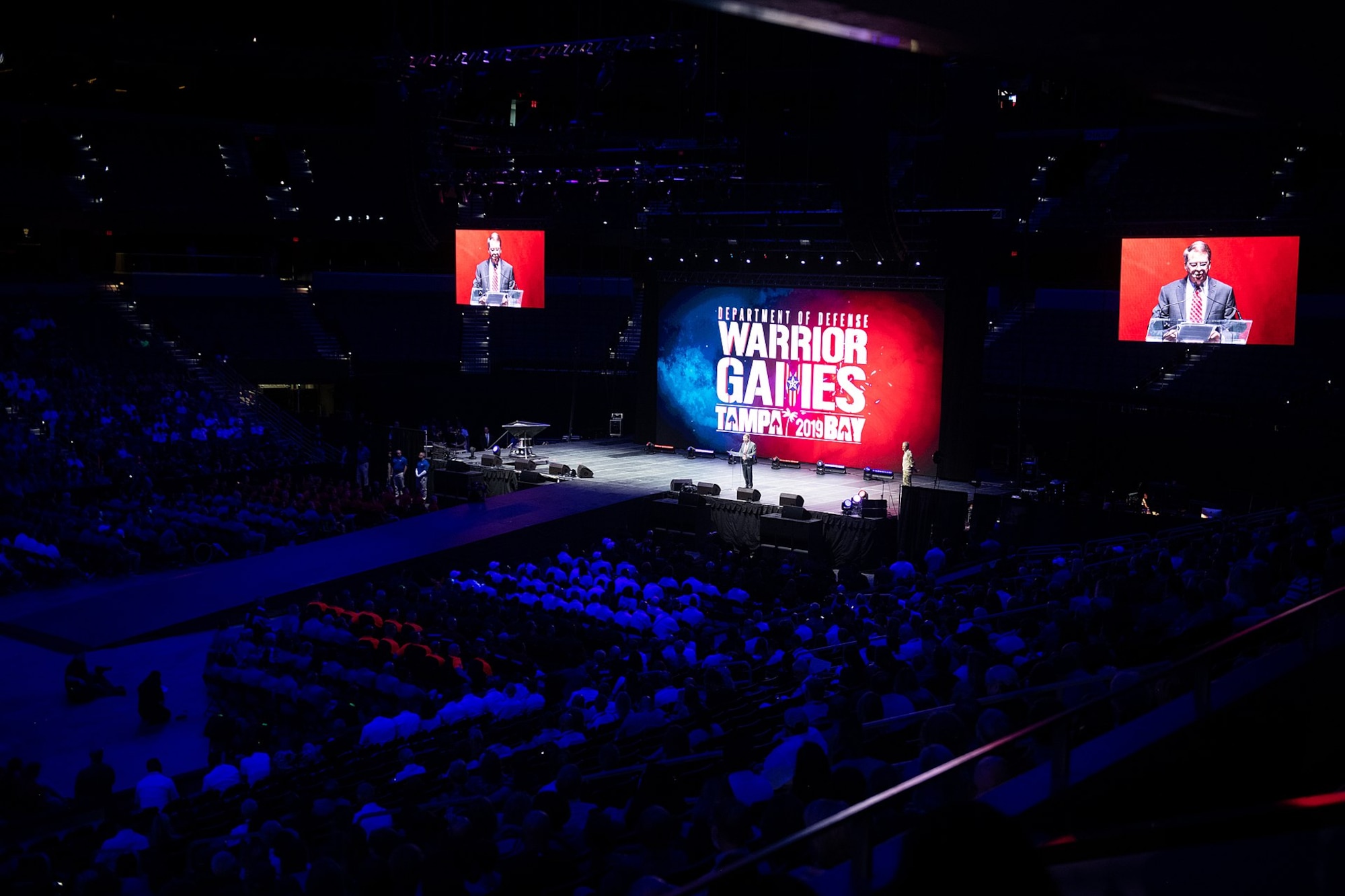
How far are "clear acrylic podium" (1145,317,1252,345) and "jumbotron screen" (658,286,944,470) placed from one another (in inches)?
146

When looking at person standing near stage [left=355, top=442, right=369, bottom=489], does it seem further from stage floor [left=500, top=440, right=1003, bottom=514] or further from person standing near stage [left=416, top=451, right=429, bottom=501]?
stage floor [left=500, top=440, right=1003, bottom=514]

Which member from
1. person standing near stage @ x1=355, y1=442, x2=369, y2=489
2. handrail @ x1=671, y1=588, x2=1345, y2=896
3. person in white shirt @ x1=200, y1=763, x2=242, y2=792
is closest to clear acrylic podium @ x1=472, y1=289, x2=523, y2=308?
person standing near stage @ x1=355, y1=442, x2=369, y2=489

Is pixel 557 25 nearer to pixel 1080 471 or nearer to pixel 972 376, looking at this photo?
pixel 972 376

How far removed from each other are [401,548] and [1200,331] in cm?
1312

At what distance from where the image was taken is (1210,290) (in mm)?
19750

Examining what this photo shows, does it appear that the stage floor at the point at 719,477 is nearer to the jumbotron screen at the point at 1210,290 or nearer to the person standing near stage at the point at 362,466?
the person standing near stage at the point at 362,466

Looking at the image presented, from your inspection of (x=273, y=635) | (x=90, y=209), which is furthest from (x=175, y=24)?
(x=273, y=635)

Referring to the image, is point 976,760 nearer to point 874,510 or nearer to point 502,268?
point 874,510

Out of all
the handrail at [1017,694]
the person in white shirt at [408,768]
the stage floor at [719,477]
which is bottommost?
the person in white shirt at [408,768]

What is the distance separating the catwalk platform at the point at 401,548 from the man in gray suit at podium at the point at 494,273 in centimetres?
475

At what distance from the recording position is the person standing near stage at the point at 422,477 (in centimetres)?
2414

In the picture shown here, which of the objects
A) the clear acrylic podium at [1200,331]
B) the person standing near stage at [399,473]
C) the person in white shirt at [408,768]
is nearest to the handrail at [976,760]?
the person in white shirt at [408,768]

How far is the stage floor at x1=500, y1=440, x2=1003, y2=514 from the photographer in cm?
2134

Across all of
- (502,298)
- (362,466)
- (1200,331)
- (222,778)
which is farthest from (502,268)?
(222,778)
